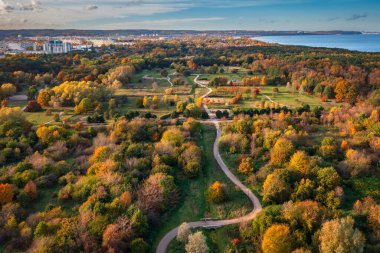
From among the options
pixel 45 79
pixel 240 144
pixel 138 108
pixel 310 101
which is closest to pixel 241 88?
pixel 310 101

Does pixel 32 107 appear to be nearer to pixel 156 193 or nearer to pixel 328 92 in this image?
pixel 156 193

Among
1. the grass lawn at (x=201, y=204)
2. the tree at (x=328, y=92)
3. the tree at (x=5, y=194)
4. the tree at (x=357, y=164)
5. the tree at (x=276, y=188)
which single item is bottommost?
the grass lawn at (x=201, y=204)

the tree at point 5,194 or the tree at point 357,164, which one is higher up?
the tree at point 357,164

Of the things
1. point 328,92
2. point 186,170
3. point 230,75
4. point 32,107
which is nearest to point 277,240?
point 186,170

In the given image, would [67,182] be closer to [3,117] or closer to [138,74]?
[3,117]

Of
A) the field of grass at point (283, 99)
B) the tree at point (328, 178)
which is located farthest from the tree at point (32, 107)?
the tree at point (328, 178)

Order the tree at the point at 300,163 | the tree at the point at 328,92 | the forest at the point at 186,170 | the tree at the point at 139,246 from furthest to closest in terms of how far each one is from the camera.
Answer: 1. the tree at the point at 328,92
2. the tree at the point at 300,163
3. the forest at the point at 186,170
4. the tree at the point at 139,246

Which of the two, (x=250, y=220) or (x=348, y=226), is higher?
(x=348, y=226)

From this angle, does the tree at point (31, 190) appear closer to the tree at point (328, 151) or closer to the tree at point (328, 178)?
the tree at point (328, 178)
